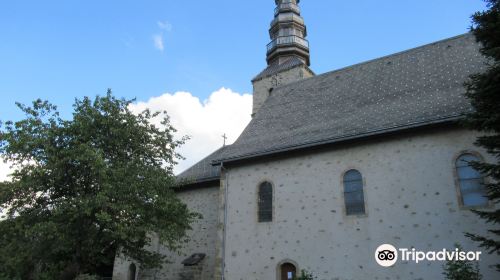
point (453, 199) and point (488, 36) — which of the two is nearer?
point (488, 36)

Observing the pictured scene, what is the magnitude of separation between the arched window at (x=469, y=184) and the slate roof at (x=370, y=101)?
4.13 ft

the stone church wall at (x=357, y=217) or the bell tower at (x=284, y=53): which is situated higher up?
the bell tower at (x=284, y=53)

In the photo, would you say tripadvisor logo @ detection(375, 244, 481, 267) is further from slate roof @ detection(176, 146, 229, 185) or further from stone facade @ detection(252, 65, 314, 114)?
stone facade @ detection(252, 65, 314, 114)

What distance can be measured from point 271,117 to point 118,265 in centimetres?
1087

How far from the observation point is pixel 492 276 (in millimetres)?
9250

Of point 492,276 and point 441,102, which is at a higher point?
point 441,102

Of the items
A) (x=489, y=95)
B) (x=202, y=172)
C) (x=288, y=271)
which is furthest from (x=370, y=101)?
(x=202, y=172)

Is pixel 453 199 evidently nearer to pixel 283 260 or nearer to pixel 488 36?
pixel 488 36

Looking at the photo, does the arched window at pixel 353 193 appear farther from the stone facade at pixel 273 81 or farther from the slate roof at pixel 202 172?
the stone facade at pixel 273 81

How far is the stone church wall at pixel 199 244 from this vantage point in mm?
15344

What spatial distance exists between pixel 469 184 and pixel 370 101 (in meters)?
4.72

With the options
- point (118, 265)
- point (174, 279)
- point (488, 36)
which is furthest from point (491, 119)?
point (118, 265)

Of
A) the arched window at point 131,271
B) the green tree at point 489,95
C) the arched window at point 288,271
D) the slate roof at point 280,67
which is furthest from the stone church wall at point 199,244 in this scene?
the slate roof at point 280,67

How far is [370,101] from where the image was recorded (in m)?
14.0
